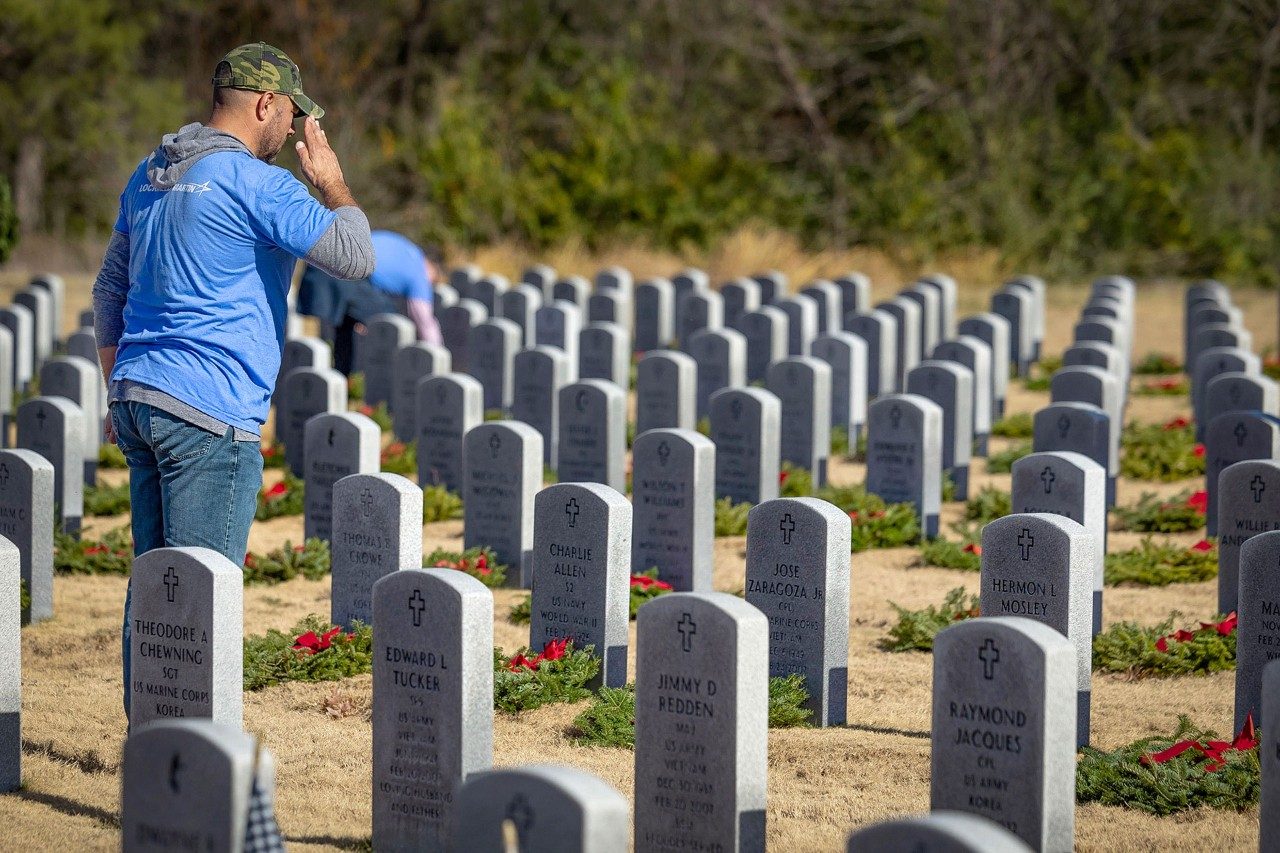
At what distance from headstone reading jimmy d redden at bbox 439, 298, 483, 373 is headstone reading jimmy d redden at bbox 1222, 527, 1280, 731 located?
9780 mm

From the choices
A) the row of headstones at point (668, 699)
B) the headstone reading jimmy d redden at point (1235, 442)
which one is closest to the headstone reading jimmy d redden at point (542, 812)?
the row of headstones at point (668, 699)

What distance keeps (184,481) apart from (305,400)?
590 centimetres

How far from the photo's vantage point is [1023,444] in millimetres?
12875

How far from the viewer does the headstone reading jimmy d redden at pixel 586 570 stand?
22.5 ft

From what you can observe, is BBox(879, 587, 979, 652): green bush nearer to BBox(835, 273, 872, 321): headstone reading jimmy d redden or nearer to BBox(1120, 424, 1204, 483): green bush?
BBox(1120, 424, 1204, 483): green bush

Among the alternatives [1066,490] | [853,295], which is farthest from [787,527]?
[853,295]

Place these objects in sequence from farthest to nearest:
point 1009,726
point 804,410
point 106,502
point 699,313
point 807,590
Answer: point 699,313, point 804,410, point 106,502, point 807,590, point 1009,726

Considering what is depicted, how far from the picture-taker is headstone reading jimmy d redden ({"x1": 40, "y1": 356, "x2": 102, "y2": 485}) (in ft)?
37.3

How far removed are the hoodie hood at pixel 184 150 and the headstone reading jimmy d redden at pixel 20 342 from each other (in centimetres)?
963

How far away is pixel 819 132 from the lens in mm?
27734

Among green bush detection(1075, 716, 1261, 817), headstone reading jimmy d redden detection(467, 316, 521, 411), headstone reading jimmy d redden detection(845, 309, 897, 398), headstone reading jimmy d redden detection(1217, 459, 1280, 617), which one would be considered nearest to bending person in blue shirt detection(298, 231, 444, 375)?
headstone reading jimmy d redden detection(467, 316, 521, 411)

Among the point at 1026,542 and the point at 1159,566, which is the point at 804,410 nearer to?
the point at 1159,566

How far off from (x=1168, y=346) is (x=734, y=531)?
10.5 metres

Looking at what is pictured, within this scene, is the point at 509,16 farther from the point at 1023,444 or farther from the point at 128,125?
the point at 1023,444
